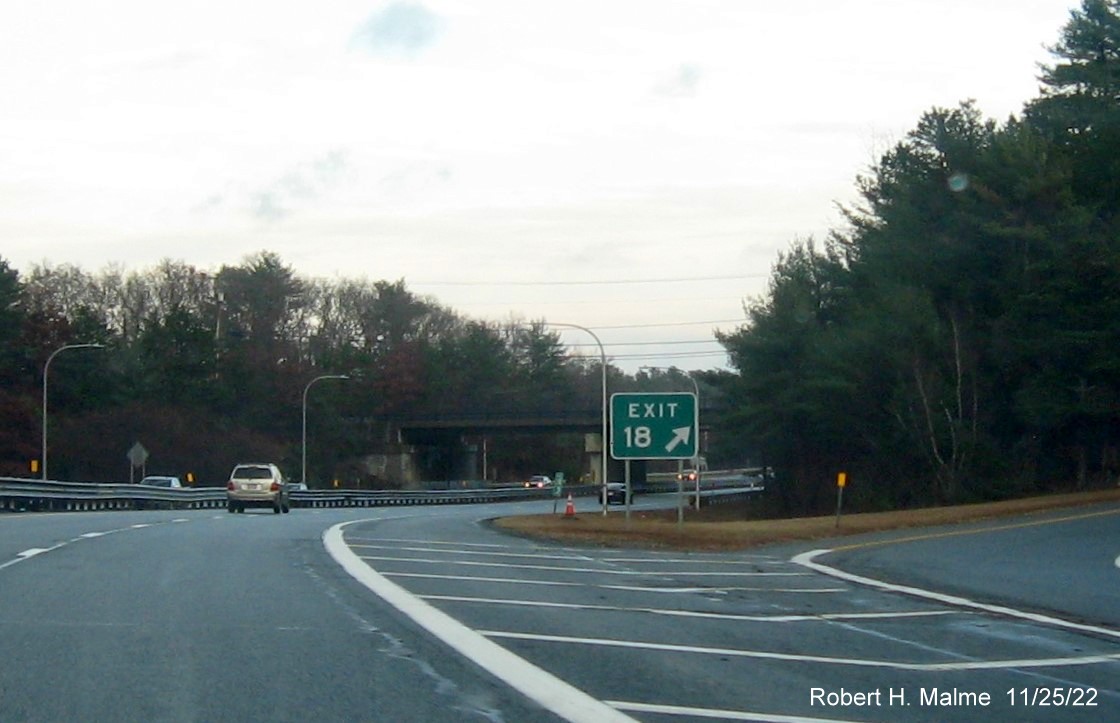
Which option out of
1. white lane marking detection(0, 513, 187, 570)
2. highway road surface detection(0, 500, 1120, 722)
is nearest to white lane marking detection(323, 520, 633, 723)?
highway road surface detection(0, 500, 1120, 722)

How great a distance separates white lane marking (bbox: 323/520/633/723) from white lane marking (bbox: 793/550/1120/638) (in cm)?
581

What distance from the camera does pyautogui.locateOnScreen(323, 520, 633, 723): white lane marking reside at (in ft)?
27.1

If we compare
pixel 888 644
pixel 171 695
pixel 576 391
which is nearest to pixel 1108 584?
pixel 888 644

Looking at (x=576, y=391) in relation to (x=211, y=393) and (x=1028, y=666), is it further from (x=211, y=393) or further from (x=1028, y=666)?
(x=1028, y=666)

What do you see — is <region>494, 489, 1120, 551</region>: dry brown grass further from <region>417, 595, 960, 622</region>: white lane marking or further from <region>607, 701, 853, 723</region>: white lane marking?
<region>607, 701, 853, 723</region>: white lane marking

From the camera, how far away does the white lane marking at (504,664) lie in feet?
27.1

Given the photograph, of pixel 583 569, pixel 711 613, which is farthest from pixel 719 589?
pixel 583 569

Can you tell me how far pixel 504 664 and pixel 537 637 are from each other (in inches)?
62.2

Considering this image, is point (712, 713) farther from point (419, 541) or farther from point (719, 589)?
point (419, 541)

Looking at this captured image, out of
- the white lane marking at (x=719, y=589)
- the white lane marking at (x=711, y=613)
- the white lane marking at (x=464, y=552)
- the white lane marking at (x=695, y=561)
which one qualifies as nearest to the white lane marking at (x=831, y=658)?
the white lane marking at (x=711, y=613)

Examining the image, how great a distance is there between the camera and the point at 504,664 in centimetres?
984

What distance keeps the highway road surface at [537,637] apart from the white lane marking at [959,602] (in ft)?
0.26

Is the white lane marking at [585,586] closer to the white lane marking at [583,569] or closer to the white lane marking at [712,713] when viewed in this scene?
the white lane marking at [583,569]

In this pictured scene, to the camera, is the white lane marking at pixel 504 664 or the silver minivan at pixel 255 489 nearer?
the white lane marking at pixel 504 664
